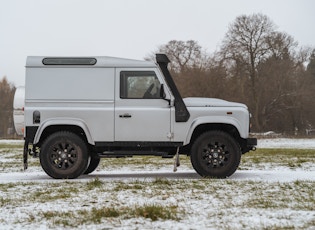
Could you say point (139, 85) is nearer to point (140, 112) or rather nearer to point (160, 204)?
point (140, 112)

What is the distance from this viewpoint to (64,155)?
34.1 feet

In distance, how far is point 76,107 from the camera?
10.4 meters

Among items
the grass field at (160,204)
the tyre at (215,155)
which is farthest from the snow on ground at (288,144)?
the grass field at (160,204)

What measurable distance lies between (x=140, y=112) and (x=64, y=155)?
1.75 m

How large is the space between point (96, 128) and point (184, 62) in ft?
159

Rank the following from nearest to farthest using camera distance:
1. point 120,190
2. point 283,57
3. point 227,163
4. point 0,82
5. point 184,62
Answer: point 120,190 < point 227,163 < point 283,57 < point 184,62 < point 0,82

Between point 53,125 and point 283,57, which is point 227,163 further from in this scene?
point 283,57

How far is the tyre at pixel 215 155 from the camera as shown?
10.2m

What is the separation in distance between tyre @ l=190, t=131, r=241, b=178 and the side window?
1.32 meters

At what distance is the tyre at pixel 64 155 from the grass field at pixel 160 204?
0.96 m

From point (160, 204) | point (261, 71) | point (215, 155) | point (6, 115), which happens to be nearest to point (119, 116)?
point (215, 155)

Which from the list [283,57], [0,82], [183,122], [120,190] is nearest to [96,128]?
[183,122]

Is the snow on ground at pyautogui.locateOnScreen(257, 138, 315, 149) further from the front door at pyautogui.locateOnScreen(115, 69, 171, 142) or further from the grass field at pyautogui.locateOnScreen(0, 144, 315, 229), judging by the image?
the grass field at pyautogui.locateOnScreen(0, 144, 315, 229)

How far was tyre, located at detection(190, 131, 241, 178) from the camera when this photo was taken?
33.5ft
